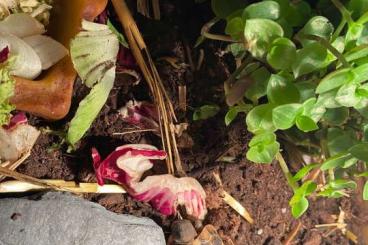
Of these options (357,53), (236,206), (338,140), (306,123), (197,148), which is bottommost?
(236,206)

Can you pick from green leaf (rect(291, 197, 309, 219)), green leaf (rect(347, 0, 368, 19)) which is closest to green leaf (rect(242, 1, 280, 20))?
green leaf (rect(347, 0, 368, 19))

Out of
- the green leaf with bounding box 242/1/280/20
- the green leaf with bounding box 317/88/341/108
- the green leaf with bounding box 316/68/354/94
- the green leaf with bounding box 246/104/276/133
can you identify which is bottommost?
the green leaf with bounding box 246/104/276/133

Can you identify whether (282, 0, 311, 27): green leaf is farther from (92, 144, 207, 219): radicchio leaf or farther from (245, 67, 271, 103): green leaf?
(92, 144, 207, 219): radicchio leaf

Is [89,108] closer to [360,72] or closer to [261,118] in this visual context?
[261,118]

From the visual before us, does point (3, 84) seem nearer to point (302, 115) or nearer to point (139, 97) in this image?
point (139, 97)

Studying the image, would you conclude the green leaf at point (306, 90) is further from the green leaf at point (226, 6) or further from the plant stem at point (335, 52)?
the green leaf at point (226, 6)

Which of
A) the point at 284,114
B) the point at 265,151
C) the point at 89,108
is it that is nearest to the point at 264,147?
the point at 265,151

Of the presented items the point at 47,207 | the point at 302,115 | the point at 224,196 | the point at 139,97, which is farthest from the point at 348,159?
the point at 47,207
